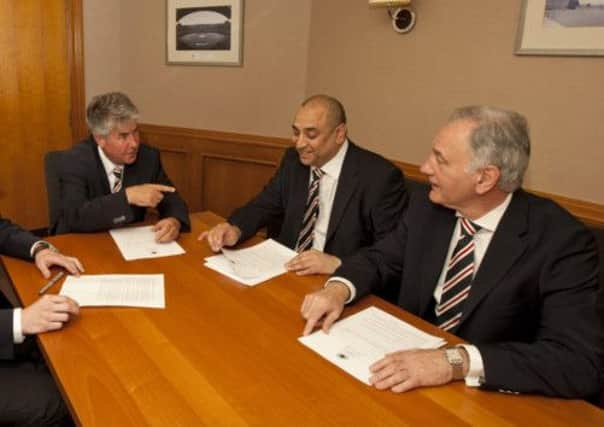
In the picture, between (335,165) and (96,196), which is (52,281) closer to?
(96,196)

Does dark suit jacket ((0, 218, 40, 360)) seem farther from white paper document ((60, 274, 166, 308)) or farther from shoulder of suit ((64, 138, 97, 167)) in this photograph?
shoulder of suit ((64, 138, 97, 167))

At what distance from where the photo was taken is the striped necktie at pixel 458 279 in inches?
59.1

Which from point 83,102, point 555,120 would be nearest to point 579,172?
point 555,120

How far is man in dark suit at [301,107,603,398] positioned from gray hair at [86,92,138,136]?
131 centimetres

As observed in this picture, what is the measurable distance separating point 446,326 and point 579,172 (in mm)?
1237

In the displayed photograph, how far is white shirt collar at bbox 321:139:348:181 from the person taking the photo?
7.56 feet

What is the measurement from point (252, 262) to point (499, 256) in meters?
0.86

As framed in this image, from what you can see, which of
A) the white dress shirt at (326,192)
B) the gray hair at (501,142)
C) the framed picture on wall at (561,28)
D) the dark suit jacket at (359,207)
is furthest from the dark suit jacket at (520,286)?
the framed picture on wall at (561,28)

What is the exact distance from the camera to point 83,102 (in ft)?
13.0

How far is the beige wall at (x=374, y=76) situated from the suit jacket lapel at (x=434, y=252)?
105 cm

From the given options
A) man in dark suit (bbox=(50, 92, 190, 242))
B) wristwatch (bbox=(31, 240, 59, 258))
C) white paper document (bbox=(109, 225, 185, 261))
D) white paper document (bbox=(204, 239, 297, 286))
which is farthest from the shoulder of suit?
white paper document (bbox=(204, 239, 297, 286))

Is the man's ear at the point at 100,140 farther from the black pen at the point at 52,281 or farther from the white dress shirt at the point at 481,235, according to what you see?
the white dress shirt at the point at 481,235

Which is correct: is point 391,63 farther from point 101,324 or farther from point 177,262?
point 101,324

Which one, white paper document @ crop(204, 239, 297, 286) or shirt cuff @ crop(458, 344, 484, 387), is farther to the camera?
white paper document @ crop(204, 239, 297, 286)
